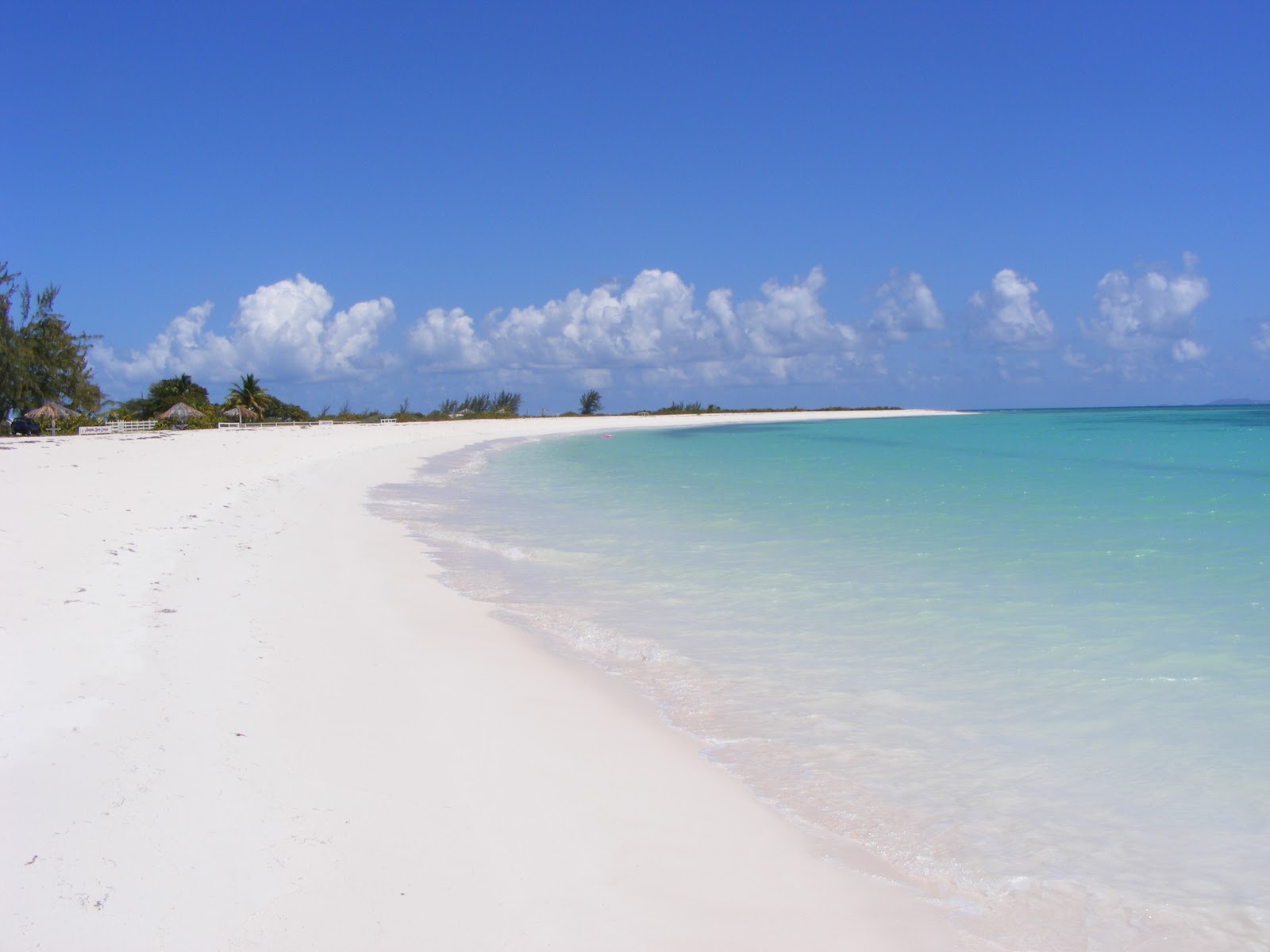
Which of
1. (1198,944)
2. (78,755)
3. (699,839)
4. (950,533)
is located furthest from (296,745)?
(950,533)

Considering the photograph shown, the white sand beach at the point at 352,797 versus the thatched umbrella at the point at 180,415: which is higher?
the thatched umbrella at the point at 180,415

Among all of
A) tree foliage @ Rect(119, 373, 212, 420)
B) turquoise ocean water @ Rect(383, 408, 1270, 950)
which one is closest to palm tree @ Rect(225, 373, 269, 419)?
tree foliage @ Rect(119, 373, 212, 420)

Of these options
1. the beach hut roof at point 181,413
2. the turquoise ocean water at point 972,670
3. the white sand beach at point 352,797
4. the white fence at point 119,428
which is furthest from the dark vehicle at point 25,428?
the white sand beach at point 352,797

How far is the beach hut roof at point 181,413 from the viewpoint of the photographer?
37925 millimetres

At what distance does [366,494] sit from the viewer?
48.4 feet

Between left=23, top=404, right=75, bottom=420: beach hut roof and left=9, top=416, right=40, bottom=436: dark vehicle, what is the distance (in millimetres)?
212

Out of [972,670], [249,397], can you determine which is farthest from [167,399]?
[972,670]

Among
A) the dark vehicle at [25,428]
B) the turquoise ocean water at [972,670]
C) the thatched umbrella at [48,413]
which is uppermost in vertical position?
the thatched umbrella at [48,413]

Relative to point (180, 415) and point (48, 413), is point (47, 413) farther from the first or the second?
point (180, 415)

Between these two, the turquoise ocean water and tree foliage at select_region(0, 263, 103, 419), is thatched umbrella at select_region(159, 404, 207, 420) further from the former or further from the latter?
the turquoise ocean water

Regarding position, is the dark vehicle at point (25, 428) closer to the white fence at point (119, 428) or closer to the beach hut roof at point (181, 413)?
the white fence at point (119, 428)

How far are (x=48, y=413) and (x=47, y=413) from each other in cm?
5

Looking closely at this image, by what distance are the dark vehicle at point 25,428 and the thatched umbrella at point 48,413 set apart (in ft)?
0.70

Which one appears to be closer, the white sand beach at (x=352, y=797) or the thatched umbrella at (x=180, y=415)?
the white sand beach at (x=352, y=797)
